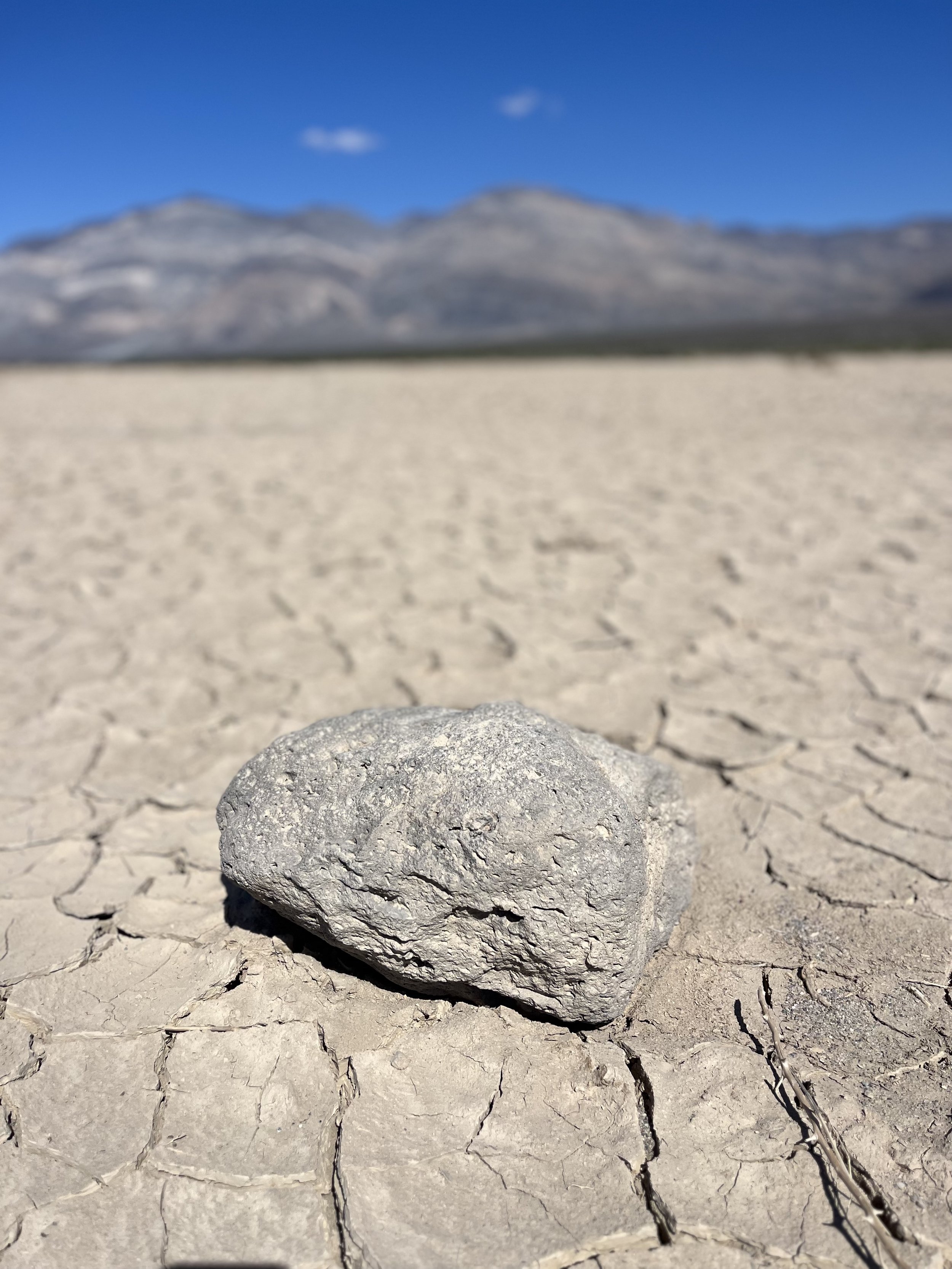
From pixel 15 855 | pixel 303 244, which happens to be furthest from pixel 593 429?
pixel 303 244

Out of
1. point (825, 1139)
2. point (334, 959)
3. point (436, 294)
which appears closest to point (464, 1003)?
point (334, 959)

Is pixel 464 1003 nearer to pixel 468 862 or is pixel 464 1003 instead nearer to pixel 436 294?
pixel 468 862

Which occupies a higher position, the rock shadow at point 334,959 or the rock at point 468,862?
the rock at point 468,862

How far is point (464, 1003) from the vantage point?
1.17 metres

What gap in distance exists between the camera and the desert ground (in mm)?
923

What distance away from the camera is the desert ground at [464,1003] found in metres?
0.92

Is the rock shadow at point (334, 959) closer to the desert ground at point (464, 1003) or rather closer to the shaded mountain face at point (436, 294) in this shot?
the desert ground at point (464, 1003)

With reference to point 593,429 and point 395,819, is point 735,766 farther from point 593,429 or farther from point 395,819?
point 593,429

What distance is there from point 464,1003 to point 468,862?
0.25 metres

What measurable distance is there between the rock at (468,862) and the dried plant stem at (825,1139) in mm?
194

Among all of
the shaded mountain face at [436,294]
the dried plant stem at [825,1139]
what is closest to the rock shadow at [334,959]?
the dried plant stem at [825,1139]

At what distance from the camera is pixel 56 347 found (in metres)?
51.4

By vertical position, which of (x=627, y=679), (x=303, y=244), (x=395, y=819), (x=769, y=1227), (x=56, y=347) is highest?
(x=303, y=244)

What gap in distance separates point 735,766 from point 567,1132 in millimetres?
945
